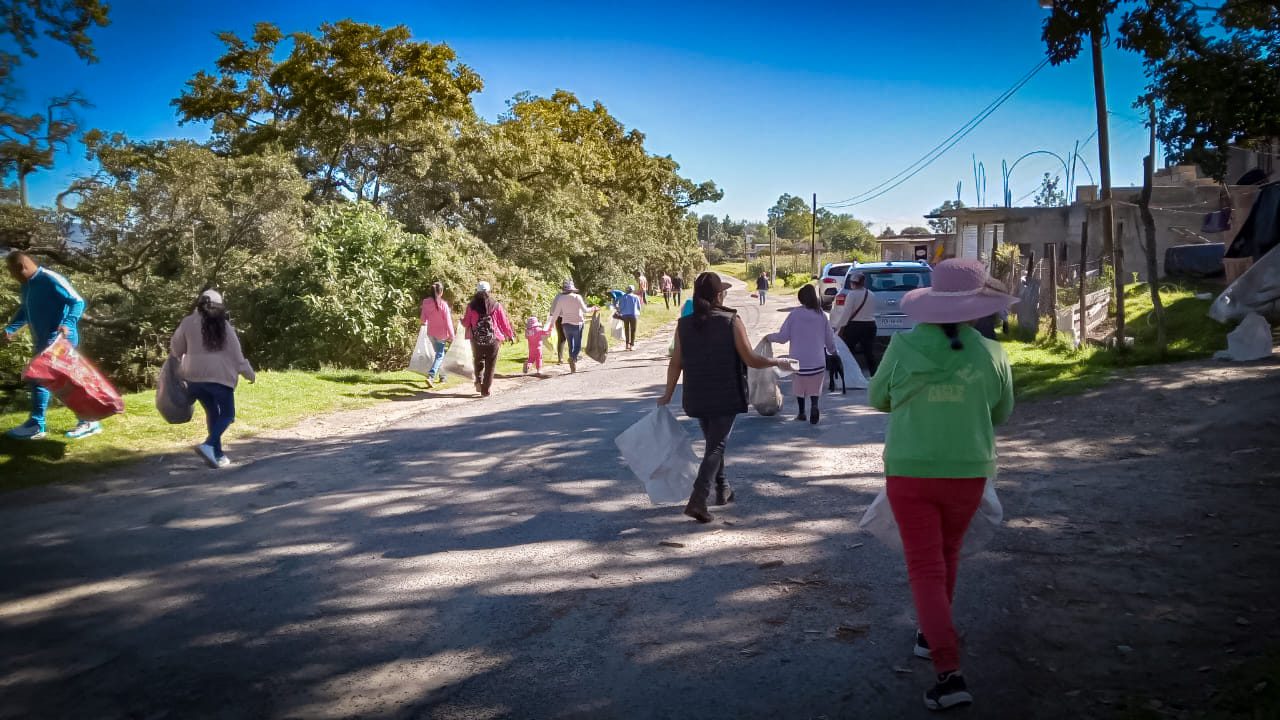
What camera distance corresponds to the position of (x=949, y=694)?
353 centimetres

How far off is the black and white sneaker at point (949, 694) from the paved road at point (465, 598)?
4.4 inches

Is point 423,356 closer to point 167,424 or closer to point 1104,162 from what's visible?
point 167,424

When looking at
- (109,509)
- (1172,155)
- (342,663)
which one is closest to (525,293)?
(1172,155)

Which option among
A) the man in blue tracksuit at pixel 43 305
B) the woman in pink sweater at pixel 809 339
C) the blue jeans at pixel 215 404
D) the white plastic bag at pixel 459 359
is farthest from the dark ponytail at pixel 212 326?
the white plastic bag at pixel 459 359

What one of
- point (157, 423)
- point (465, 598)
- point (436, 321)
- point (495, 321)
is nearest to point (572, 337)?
point (495, 321)

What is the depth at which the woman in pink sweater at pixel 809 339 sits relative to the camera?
9.89 meters

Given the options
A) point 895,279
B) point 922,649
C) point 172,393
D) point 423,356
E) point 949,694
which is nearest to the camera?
point 949,694

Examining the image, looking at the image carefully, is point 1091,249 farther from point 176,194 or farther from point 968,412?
point 968,412

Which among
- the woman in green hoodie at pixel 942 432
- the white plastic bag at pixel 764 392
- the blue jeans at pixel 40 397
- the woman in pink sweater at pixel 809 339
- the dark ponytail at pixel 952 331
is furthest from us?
the white plastic bag at pixel 764 392

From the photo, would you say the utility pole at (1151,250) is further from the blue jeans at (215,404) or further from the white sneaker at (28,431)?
the white sneaker at (28,431)

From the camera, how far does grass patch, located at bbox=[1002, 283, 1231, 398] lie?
12023 millimetres

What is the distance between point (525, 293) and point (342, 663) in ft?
67.9

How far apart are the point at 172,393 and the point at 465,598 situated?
5056 mm

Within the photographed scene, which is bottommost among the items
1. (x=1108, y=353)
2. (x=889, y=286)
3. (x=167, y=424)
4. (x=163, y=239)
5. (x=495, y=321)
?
(x=167, y=424)
